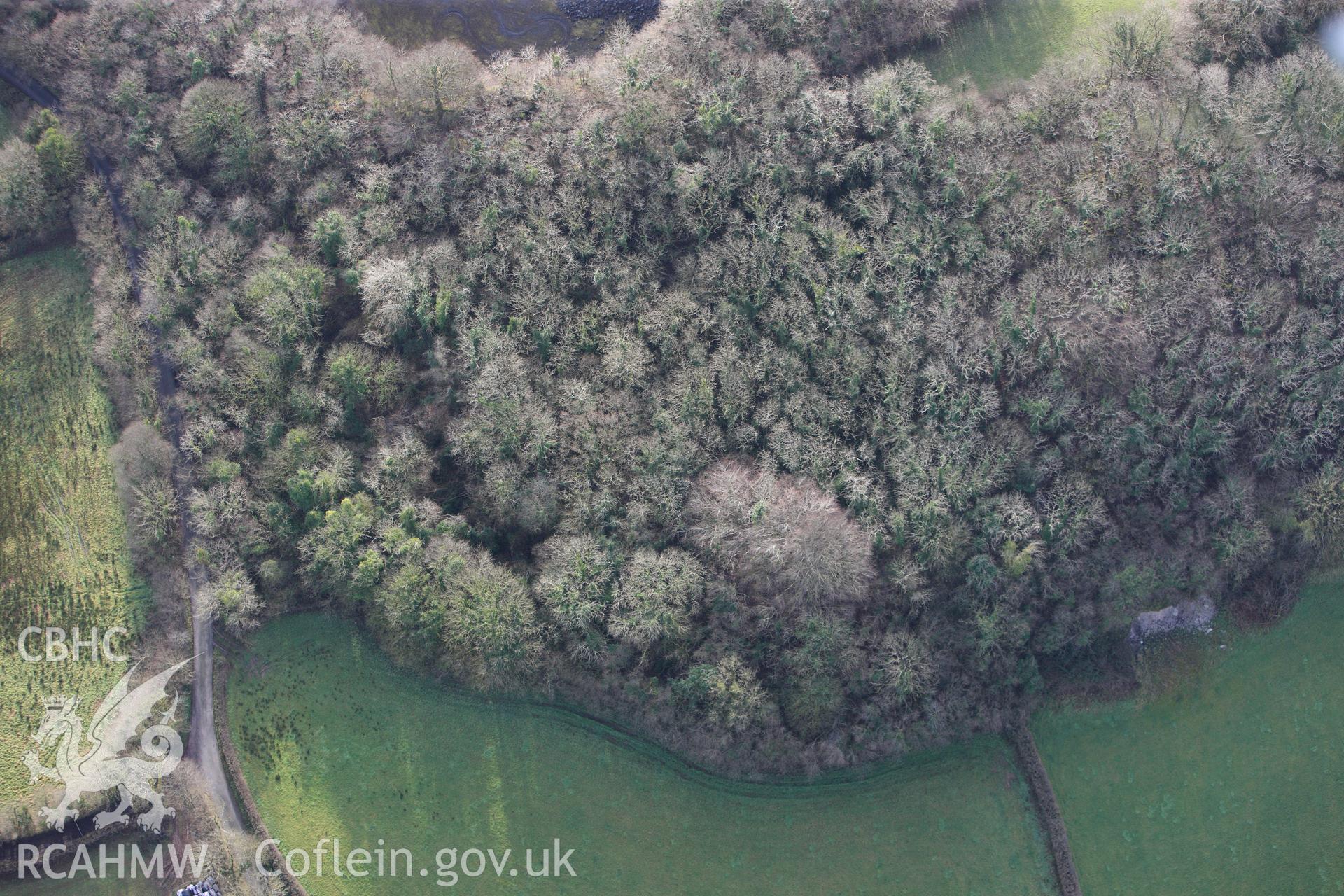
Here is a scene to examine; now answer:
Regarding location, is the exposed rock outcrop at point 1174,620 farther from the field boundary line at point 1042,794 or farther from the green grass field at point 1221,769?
the field boundary line at point 1042,794

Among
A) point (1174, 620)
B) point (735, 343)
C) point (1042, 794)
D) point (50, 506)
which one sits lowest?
point (1042, 794)

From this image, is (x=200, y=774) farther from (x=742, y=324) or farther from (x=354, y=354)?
(x=742, y=324)

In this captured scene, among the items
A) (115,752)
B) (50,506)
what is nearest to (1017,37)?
(50,506)

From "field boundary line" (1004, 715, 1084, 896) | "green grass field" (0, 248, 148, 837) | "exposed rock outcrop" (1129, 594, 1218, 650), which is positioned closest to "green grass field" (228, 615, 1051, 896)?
"field boundary line" (1004, 715, 1084, 896)

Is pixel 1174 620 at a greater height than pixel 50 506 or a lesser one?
lesser

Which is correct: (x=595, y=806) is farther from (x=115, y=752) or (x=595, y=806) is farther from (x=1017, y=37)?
(x=1017, y=37)
